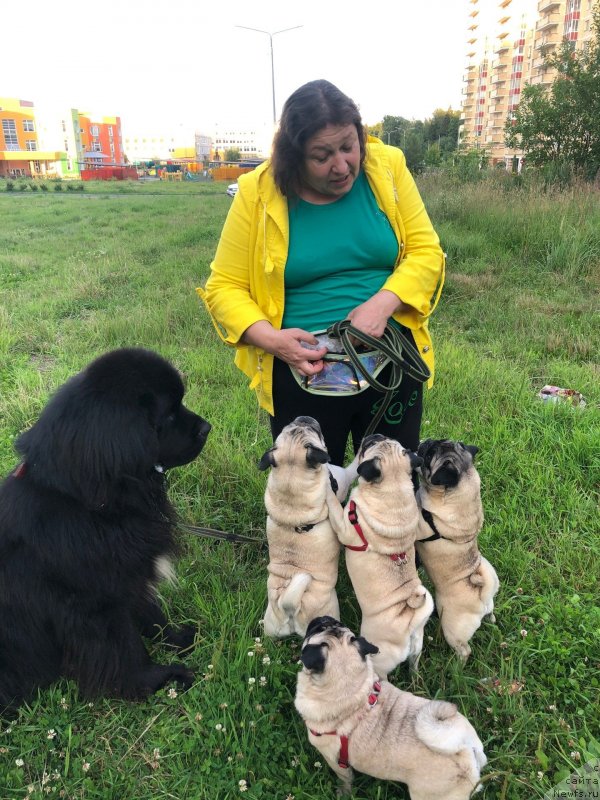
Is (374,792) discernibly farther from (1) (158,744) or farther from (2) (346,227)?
(2) (346,227)

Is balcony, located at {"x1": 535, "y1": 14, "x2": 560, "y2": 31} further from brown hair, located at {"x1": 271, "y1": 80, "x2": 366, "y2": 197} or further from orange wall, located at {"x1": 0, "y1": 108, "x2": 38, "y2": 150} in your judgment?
orange wall, located at {"x1": 0, "y1": 108, "x2": 38, "y2": 150}

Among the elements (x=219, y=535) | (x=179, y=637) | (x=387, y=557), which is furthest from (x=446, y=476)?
(x=179, y=637)

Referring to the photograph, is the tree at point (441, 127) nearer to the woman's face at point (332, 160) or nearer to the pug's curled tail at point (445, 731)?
the woman's face at point (332, 160)

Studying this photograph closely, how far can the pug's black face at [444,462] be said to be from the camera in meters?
2.15

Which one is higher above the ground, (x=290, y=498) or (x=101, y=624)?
(x=290, y=498)

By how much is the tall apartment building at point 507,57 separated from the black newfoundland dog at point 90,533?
5469cm

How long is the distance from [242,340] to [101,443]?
0.76 meters

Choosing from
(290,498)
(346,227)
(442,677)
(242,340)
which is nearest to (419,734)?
(442,677)

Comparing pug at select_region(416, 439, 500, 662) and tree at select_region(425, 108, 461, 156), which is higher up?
tree at select_region(425, 108, 461, 156)

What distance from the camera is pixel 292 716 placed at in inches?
81.2

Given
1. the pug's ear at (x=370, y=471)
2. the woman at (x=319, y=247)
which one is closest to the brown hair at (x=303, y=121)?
the woman at (x=319, y=247)

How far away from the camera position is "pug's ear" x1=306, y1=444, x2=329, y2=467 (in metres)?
2.07

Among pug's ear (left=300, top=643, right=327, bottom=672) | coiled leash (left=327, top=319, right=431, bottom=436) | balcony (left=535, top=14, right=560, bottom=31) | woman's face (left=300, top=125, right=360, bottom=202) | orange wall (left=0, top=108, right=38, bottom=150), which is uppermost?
balcony (left=535, top=14, right=560, bottom=31)

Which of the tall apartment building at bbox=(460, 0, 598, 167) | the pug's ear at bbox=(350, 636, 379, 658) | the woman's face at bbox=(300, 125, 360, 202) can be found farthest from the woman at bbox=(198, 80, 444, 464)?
the tall apartment building at bbox=(460, 0, 598, 167)
